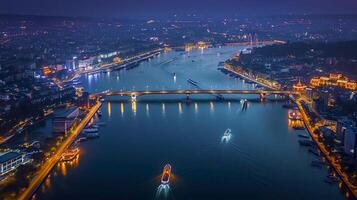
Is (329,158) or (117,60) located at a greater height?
(117,60)

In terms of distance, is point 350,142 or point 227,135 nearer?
point 350,142

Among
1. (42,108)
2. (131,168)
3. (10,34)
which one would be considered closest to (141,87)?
(42,108)

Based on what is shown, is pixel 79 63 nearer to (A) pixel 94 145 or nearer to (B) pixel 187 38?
(A) pixel 94 145

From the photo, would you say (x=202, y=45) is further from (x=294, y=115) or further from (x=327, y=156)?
(x=327, y=156)

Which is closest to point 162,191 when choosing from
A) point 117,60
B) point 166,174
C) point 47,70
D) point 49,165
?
point 166,174

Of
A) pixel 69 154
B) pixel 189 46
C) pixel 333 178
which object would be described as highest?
pixel 189 46

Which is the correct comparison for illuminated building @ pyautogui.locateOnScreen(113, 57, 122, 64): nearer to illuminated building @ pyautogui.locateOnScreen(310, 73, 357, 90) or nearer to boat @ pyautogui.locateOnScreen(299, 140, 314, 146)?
illuminated building @ pyautogui.locateOnScreen(310, 73, 357, 90)

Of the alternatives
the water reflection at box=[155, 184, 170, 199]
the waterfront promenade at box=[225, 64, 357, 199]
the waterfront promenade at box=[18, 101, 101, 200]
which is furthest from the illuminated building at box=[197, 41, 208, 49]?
the water reflection at box=[155, 184, 170, 199]
